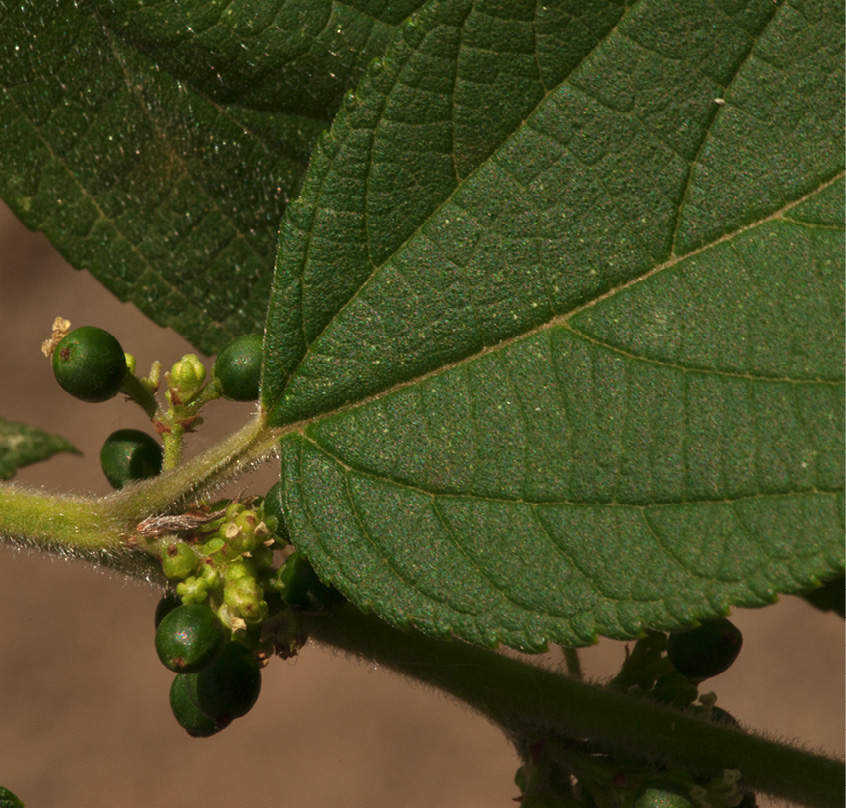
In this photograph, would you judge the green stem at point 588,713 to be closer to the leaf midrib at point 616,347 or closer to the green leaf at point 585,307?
the green leaf at point 585,307

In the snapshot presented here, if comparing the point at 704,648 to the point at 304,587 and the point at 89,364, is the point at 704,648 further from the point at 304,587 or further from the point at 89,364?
the point at 89,364

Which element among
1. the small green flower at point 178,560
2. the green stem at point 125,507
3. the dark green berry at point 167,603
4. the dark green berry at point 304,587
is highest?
the green stem at point 125,507

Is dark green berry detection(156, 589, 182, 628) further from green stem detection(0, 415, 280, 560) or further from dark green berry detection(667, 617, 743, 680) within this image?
dark green berry detection(667, 617, 743, 680)

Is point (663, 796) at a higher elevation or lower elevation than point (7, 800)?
lower

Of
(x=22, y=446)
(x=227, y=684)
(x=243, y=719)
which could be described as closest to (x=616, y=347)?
(x=227, y=684)

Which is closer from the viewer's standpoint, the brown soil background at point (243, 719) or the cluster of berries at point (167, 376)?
the cluster of berries at point (167, 376)

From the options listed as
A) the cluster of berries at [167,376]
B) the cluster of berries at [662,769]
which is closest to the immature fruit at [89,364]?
the cluster of berries at [167,376]

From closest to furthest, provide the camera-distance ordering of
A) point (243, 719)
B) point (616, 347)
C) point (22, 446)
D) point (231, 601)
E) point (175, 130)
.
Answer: point (616, 347) < point (231, 601) < point (175, 130) < point (22, 446) < point (243, 719)
